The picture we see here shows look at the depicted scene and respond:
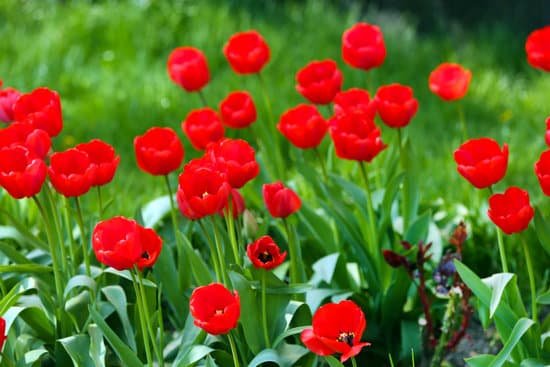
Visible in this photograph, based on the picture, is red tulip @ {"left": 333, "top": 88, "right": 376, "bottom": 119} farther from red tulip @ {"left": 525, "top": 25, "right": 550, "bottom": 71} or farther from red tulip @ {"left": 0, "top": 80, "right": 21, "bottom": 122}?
red tulip @ {"left": 0, "top": 80, "right": 21, "bottom": 122}

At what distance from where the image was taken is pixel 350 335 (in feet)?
6.18

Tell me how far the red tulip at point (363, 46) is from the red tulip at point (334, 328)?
42.4 inches

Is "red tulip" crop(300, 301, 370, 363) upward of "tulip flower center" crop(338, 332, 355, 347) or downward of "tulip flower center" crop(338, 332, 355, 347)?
upward

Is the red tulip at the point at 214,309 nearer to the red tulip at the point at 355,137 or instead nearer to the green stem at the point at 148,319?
the green stem at the point at 148,319

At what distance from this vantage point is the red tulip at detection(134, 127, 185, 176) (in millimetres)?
2271

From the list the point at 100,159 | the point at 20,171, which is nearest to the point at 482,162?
the point at 100,159

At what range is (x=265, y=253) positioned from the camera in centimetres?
200

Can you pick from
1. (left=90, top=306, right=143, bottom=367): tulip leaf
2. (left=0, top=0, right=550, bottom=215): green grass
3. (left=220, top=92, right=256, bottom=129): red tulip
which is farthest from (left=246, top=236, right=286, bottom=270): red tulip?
(left=0, top=0, right=550, bottom=215): green grass

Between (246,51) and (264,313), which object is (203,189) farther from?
(246,51)

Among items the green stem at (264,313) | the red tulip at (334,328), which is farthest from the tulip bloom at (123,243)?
the red tulip at (334,328)

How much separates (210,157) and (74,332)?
0.60 m

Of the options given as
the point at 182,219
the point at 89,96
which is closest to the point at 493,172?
the point at 182,219

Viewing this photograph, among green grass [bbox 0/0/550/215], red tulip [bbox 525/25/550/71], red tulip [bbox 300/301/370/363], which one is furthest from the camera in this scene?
green grass [bbox 0/0/550/215]

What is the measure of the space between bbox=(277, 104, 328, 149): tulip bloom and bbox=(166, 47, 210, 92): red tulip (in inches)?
17.8
